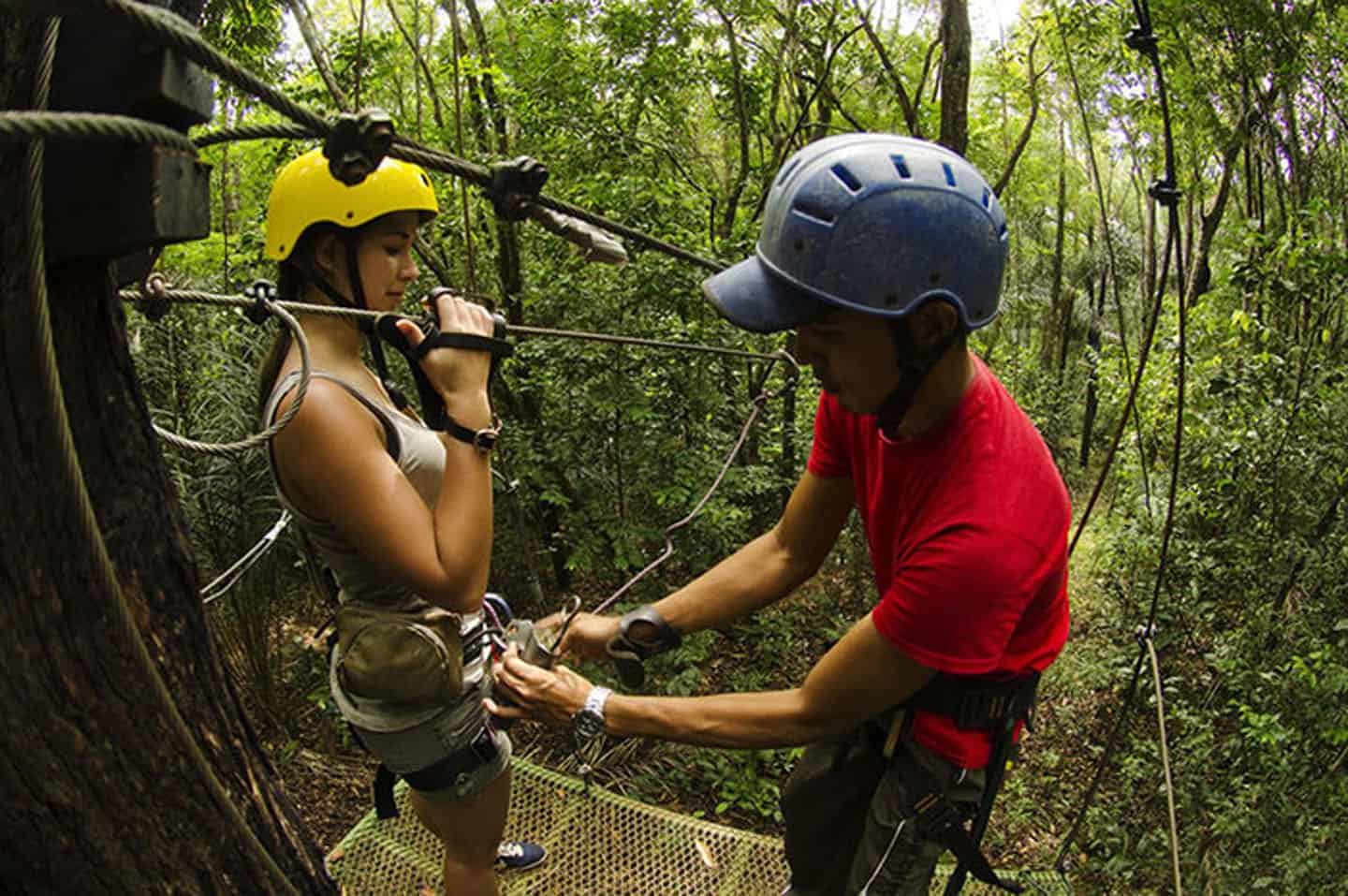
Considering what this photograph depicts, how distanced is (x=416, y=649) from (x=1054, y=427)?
12743mm

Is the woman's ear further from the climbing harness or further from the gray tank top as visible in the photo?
the climbing harness

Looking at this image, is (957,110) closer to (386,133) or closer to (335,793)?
(386,133)

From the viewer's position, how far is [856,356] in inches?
65.2

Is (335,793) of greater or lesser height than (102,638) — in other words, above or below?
below

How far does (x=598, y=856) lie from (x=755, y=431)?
3.51 m

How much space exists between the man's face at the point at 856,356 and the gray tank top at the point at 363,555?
831 millimetres

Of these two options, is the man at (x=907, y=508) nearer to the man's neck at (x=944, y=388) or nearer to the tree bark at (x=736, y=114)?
the man's neck at (x=944, y=388)

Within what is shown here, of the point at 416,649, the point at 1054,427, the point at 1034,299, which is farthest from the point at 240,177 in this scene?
the point at 1034,299

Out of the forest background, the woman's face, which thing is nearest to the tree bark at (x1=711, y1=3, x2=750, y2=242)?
the forest background

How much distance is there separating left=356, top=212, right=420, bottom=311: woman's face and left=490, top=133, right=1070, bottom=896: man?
0.71 metres

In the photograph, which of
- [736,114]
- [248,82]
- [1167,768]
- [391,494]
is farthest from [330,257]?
[736,114]

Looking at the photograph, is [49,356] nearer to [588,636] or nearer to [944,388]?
[944,388]

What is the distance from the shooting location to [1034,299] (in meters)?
17.1

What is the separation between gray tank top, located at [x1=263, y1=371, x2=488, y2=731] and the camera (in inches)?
69.2
